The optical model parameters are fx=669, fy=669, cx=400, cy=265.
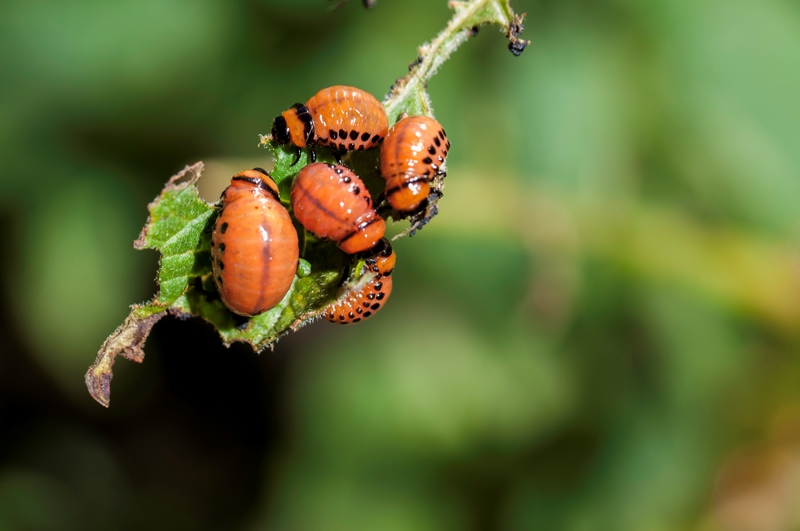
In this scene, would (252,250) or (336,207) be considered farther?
(336,207)

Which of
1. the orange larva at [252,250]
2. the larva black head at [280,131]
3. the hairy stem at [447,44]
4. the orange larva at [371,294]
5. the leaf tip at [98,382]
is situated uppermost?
the hairy stem at [447,44]

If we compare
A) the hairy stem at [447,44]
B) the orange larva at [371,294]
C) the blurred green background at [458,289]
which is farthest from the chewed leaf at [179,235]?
the blurred green background at [458,289]

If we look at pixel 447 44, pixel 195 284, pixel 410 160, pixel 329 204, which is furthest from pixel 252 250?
pixel 447 44

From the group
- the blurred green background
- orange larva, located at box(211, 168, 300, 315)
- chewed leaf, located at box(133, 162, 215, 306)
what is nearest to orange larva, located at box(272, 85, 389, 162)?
orange larva, located at box(211, 168, 300, 315)

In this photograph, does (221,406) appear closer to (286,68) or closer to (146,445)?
(146,445)

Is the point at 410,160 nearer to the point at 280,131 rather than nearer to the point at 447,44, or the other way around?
the point at 280,131

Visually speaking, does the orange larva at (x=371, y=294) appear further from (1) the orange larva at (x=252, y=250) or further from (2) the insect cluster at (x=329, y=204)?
(1) the orange larva at (x=252, y=250)

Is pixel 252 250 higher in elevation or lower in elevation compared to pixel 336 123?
lower

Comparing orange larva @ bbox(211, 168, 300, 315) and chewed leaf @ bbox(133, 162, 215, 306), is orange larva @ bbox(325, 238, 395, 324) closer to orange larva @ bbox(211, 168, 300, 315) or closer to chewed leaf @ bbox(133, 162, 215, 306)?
orange larva @ bbox(211, 168, 300, 315)
